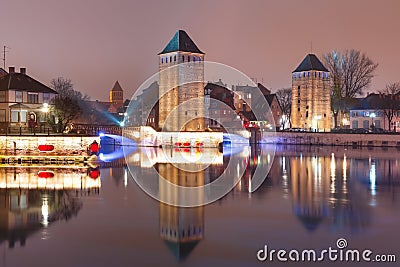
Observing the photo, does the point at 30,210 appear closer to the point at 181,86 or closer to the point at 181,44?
the point at 181,86

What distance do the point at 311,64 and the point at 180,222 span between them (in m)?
56.8

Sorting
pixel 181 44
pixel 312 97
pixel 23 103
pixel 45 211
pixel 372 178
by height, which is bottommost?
pixel 45 211

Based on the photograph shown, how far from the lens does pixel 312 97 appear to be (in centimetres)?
6644

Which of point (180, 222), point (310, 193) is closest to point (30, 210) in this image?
point (180, 222)

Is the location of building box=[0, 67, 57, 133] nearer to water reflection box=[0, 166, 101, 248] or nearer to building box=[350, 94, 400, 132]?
water reflection box=[0, 166, 101, 248]

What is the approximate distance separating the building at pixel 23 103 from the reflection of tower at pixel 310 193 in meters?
18.9

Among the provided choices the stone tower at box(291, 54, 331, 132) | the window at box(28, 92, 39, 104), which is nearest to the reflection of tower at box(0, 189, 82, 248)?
the window at box(28, 92, 39, 104)

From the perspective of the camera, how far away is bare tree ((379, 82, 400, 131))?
6262 cm

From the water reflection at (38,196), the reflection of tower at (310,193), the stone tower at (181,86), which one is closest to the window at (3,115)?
the water reflection at (38,196)

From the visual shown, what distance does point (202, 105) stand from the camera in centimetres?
5197

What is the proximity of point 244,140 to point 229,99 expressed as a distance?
13884 mm

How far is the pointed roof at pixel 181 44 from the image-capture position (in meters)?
52.6

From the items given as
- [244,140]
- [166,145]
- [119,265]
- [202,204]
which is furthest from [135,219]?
[244,140]

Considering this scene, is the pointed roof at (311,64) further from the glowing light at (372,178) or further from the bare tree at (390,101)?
the glowing light at (372,178)
